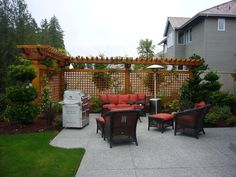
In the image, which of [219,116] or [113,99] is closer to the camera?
[219,116]

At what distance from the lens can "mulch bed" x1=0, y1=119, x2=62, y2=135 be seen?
23.2ft

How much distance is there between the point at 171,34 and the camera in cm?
2092

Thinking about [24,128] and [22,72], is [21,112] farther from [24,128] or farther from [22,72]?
[22,72]

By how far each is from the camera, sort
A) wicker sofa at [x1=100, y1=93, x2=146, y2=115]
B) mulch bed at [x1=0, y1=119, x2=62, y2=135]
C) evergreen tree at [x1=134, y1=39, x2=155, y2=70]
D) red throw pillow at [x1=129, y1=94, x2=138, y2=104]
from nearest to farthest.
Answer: mulch bed at [x1=0, y1=119, x2=62, y2=135], wicker sofa at [x1=100, y1=93, x2=146, y2=115], red throw pillow at [x1=129, y1=94, x2=138, y2=104], evergreen tree at [x1=134, y1=39, x2=155, y2=70]

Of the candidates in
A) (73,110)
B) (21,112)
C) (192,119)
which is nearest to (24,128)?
(21,112)

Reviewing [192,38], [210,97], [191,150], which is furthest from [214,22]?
[191,150]

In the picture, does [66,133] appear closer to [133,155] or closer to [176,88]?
[133,155]

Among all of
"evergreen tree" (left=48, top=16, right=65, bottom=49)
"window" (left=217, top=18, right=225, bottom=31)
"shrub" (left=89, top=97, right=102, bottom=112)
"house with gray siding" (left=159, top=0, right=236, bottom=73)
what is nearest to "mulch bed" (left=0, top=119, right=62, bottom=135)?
"shrub" (left=89, top=97, right=102, bottom=112)

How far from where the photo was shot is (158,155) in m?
5.04

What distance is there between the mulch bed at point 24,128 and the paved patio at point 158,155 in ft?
2.62

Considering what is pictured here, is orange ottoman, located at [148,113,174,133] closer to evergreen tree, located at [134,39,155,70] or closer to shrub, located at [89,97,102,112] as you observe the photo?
shrub, located at [89,97,102,112]

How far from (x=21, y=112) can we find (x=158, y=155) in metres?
4.41

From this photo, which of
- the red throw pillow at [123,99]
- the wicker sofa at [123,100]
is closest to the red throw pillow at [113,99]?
the wicker sofa at [123,100]

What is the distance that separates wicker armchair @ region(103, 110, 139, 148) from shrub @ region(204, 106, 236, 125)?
3.51 meters
